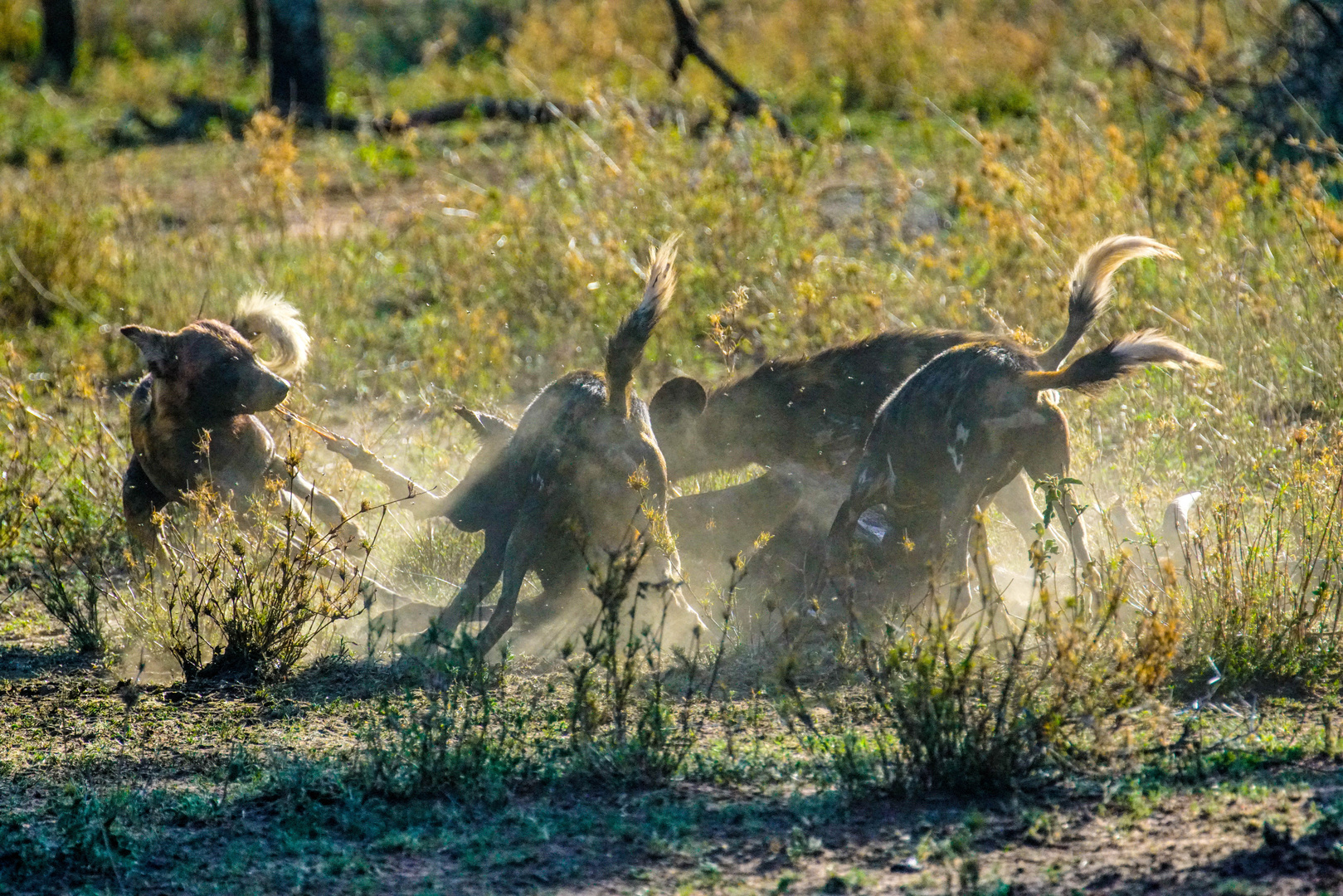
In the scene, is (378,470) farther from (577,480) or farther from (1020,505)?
(1020,505)

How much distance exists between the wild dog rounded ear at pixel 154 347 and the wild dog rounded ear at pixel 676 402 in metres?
2.10

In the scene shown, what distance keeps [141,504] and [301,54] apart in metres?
10.9

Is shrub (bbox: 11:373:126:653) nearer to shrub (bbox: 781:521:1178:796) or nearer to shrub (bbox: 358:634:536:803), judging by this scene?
shrub (bbox: 358:634:536:803)

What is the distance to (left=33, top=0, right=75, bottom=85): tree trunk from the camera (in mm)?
21781

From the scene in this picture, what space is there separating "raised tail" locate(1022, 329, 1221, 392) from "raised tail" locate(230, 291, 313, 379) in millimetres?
3410

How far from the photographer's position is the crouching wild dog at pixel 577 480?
570 centimetres

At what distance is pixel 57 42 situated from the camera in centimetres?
2202

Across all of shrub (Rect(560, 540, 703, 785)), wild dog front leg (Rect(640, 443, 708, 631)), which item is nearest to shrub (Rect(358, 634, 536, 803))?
shrub (Rect(560, 540, 703, 785))

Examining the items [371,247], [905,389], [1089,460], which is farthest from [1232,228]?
[371,247]

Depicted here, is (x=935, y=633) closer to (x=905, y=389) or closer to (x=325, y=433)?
(x=905, y=389)

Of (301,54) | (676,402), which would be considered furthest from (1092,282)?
(301,54)

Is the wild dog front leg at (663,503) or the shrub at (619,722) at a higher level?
the wild dog front leg at (663,503)

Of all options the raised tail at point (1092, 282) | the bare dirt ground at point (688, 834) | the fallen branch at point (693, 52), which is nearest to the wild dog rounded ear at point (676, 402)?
the raised tail at point (1092, 282)

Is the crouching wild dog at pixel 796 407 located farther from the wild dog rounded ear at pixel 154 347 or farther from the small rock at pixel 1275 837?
the small rock at pixel 1275 837
